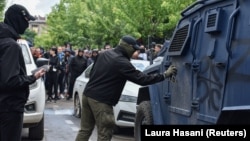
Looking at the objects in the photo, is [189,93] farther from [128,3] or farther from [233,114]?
[128,3]

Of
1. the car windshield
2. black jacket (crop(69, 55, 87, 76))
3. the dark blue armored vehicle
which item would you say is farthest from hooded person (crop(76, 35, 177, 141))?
black jacket (crop(69, 55, 87, 76))

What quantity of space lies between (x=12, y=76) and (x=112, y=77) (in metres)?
2.43

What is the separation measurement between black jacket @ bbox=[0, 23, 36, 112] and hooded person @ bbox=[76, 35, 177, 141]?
218cm

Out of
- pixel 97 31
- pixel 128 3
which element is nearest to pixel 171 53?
pixel 128 3

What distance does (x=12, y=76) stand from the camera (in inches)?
183

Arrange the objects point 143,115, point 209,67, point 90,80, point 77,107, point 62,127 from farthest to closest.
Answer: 1. point 77,107
2. point 62,127
3. point 143,115
4. point 90,80
5. point 209,67

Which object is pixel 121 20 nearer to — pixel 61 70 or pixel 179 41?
pixel 61 70

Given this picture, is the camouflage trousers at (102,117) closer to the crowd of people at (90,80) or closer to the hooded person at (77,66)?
the crowd of people at (90,80)

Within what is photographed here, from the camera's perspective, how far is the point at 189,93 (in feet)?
20.1

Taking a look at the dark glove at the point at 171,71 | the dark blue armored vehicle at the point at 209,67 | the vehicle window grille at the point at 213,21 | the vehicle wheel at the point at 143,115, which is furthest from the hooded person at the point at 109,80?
the vehicle window grille at the point at 213,21

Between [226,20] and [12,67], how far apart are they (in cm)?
201

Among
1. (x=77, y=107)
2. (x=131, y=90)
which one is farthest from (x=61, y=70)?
(x=131, y=90)

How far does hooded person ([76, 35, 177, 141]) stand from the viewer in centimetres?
693

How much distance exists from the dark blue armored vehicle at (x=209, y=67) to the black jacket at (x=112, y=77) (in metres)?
0.44
